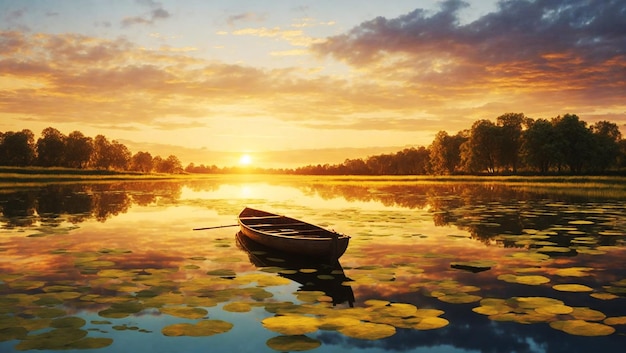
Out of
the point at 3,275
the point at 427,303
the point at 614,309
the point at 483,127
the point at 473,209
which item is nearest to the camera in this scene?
the point at 614,309

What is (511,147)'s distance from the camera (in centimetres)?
9425

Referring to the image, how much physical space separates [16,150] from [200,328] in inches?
5562

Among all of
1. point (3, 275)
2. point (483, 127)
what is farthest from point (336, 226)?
point (483, 127)

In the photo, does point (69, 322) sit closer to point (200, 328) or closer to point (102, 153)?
point (200, 328)

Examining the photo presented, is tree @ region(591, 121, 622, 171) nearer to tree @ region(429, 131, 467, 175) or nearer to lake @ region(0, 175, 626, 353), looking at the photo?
tree @ region(429, 131, 467, 175)

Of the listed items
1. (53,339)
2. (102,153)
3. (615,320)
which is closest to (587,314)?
(615,320)

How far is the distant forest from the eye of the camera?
77.9 meters

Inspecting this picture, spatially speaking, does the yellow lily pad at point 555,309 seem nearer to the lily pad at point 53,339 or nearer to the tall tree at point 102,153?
the lily pad at point 53,339

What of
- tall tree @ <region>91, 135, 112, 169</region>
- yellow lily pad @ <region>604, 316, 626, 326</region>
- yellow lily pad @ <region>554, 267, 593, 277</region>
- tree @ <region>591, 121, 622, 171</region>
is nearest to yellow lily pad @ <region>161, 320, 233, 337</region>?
yellow lily pad @ <region>604, 316, 626, 326</region>

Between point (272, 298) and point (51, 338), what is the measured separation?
379cm

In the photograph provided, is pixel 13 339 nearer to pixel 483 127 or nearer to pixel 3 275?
pixel 3 275

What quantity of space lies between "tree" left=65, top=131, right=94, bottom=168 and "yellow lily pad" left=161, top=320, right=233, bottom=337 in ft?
455

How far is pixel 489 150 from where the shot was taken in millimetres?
94000

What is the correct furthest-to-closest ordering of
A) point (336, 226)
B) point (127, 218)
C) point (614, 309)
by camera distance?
1. point (127, 218)
2. point (336, 226)
3. point (614, 309)
